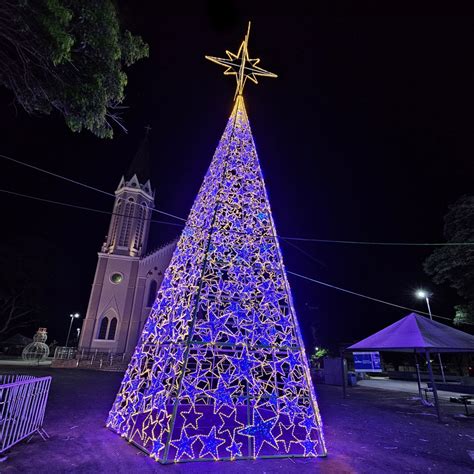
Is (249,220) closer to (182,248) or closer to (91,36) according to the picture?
(182,248)

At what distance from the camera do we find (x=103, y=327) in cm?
2930

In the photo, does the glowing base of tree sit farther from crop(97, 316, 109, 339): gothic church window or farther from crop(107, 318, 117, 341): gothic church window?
crop(97, 316, 109, 339): gothic church window

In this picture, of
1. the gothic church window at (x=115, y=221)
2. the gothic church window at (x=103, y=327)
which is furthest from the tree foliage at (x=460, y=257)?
the gothic church window at (x=115, y=221)

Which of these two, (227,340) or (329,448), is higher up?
(227,340)

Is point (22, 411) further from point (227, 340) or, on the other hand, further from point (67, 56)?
point (67, 56)

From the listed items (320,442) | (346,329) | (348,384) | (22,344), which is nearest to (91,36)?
(320,442)

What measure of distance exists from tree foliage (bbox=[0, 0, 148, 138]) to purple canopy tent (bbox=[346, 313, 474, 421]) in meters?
11.1

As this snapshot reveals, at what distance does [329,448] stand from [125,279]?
28.5 m

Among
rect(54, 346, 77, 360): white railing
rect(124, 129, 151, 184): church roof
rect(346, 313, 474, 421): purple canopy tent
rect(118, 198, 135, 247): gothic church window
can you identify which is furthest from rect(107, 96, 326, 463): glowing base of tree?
rect(124, 129, 151, 184): church roof

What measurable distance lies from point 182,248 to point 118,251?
26.9 m

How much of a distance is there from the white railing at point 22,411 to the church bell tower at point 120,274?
21678 mm

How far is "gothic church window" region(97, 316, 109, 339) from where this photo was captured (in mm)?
28841

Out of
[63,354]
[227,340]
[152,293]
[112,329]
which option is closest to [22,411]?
[227,340]

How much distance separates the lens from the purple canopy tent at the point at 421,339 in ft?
33.7
